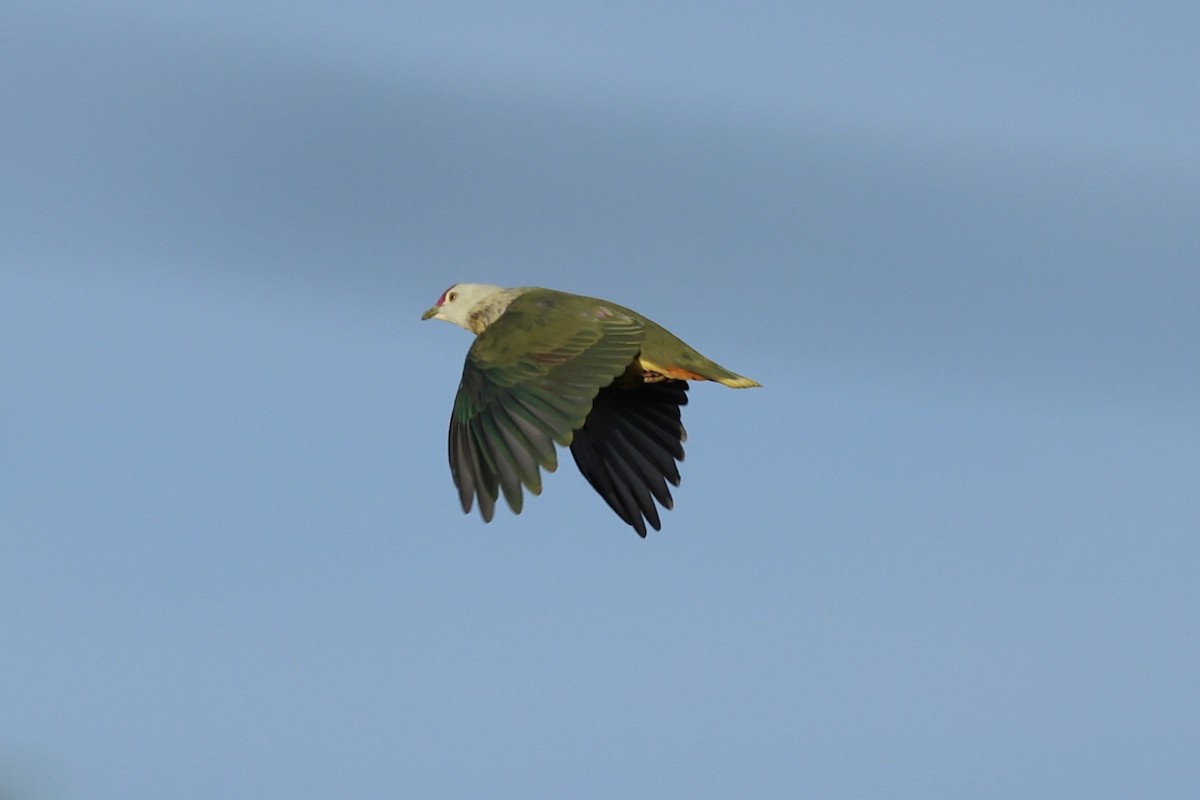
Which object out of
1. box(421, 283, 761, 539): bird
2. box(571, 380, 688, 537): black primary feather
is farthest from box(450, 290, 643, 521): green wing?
box(571, 380, 688, 537): black primary feather

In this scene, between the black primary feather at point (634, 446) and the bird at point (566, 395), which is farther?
the black primary feather at point (634, 446)

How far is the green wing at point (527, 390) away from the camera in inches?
368

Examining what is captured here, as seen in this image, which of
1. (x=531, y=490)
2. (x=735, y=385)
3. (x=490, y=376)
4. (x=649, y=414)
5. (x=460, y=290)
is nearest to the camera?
(x=531, y=490)

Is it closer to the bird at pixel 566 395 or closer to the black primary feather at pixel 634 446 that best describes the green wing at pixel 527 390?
the bird at pixel 566 395

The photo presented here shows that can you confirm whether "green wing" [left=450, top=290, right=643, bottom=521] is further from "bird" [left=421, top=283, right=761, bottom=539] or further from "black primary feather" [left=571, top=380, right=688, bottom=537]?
"black primary feather" [left=571, top=380, right=688, bottom=537]

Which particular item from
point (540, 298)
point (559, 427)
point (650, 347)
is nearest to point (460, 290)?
point (540, 298)

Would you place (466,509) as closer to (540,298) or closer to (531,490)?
(531,490)

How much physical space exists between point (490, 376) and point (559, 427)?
2.01 ft

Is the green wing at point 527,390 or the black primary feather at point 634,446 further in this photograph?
the black primary feather at point 634,446

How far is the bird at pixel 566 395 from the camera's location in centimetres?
944

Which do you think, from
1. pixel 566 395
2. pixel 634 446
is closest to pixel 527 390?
pixel 566 395

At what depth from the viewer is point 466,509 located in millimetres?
9305

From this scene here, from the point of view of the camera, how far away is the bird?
9438 mm

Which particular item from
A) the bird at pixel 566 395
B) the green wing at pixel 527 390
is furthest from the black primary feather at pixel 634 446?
the green wing at pixel 527 390
